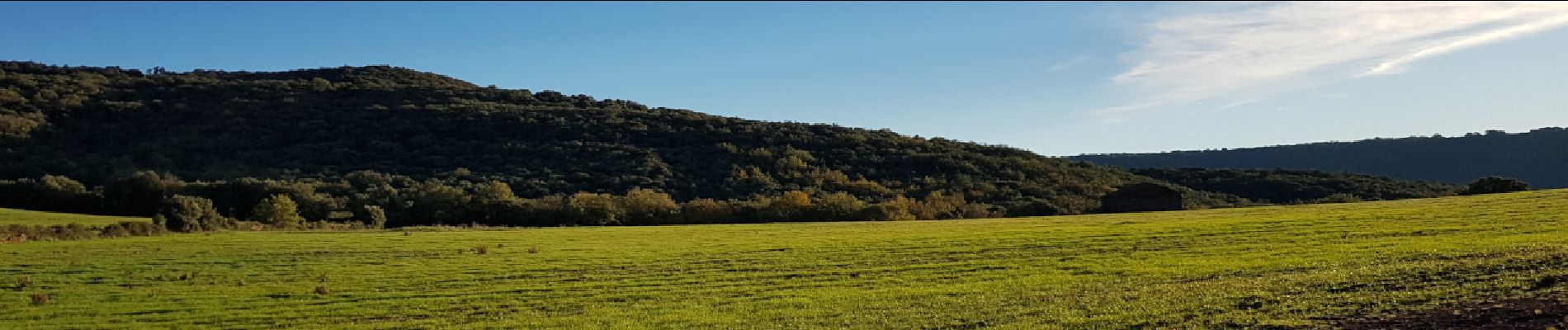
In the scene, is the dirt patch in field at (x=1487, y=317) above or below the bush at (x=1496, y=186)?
below

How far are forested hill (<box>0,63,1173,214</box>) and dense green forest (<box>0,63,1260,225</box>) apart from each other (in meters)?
0.22

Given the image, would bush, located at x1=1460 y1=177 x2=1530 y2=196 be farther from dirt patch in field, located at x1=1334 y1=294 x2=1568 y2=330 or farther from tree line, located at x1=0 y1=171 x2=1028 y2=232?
dirt patch in field, located at x1=1334 y1=294 x2=1568 y2=330

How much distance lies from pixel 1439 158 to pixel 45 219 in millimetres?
122291

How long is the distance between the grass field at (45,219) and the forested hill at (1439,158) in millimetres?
102871

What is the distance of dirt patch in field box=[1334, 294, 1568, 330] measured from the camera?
38.3 feet

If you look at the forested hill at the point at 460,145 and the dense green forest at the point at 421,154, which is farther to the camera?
the forested hill at the point at 460,145

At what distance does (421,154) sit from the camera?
79.2 metres

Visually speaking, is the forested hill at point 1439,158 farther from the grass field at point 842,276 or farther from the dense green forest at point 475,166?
the grass field at point 842,276

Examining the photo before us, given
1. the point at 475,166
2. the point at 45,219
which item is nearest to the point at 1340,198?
the point at 475,166

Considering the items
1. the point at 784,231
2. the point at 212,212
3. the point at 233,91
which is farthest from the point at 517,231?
the point at 233,91

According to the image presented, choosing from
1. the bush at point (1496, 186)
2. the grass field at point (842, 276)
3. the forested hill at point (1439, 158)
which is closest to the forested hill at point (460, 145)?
the bush at point (1496, 186)

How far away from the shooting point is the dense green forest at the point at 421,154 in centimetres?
6106

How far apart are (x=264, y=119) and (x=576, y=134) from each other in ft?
82.3

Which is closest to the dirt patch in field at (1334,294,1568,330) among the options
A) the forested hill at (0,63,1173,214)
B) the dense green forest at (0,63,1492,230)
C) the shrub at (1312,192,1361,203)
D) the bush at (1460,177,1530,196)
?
the dense green forest at (0,63,1492,230)
